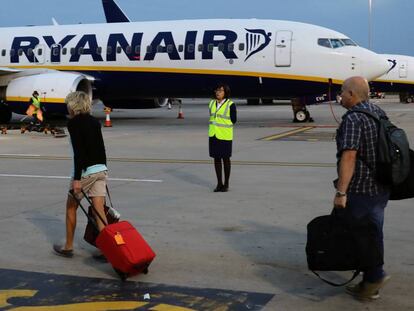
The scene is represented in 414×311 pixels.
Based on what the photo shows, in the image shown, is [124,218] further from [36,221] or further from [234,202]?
[234,202]

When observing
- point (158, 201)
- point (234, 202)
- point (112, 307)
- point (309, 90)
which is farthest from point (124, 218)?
point (309, 90)

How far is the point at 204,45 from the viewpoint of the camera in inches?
827

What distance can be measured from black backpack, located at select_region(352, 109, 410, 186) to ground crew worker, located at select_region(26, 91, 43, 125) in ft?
57.2

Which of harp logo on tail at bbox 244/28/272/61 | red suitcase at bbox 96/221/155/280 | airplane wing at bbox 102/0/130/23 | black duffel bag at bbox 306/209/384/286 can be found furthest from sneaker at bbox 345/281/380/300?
airplane wing at bbox 102/0/130/23

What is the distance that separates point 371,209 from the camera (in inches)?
175

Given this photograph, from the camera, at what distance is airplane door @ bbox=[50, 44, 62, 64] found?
23266 millimetres

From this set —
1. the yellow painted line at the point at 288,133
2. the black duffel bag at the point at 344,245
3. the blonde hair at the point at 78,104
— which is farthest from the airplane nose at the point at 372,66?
the black duffel bag at the point at 344,245

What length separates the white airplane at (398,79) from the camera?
39125mm

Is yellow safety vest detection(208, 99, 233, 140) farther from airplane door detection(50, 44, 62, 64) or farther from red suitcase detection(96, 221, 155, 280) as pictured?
airplane door detection(50, 44, 62, 64)

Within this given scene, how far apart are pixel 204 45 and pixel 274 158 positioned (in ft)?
29.4

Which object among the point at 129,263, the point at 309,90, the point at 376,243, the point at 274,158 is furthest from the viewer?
the point at 309,90

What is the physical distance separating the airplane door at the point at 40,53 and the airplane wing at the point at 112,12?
79.0 feet

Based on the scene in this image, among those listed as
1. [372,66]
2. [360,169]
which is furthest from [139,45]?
[360,169]

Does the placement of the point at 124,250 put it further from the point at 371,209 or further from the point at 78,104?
the point at 371,209
